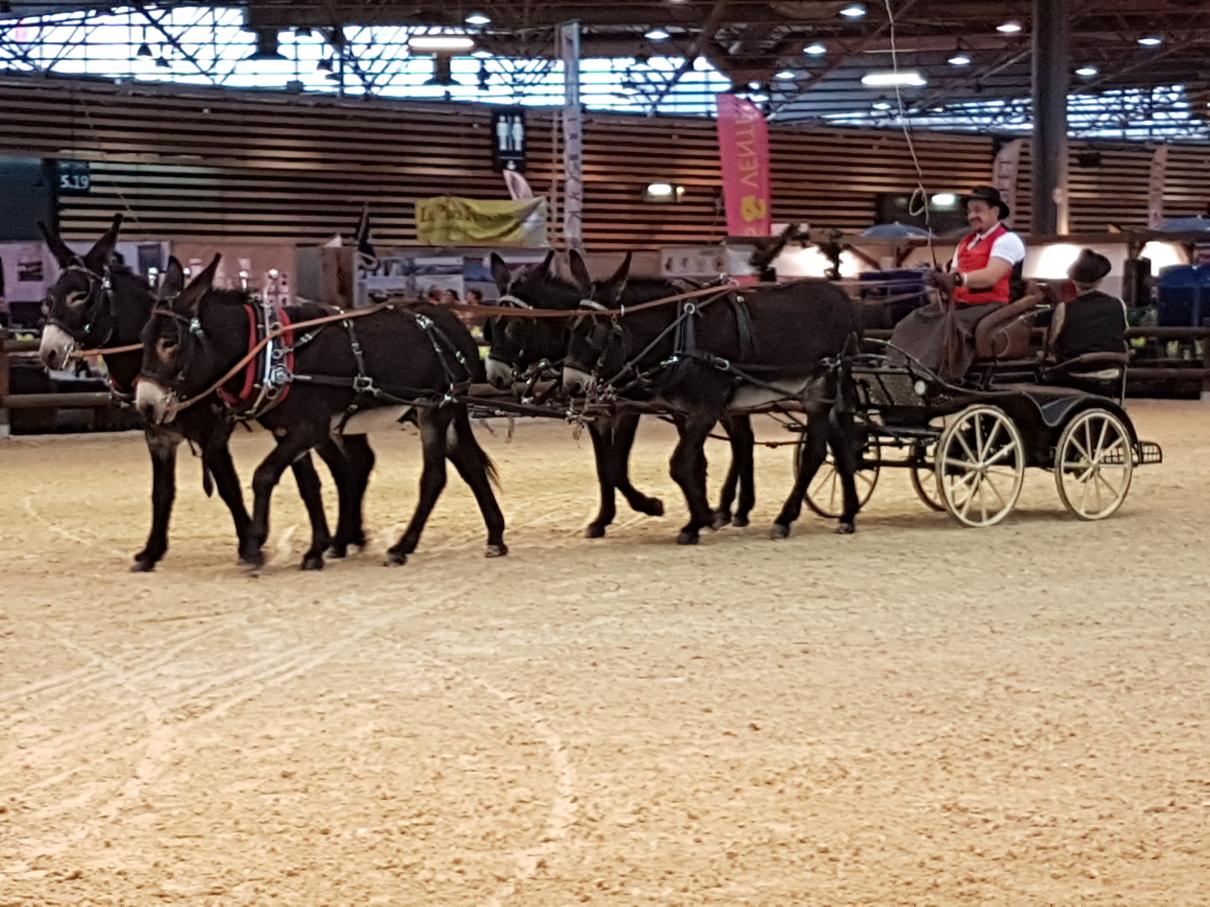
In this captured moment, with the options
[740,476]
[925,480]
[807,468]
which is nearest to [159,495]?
[740,476]

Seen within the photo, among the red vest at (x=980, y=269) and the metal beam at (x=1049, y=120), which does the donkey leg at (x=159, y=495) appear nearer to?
the red vest at (x=980, y=269)

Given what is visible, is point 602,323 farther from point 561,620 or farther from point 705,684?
point 705,684

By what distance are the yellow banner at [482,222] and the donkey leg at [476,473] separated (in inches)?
547

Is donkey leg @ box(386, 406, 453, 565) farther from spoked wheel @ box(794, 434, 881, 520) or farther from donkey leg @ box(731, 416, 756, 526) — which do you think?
spoked wheel @ box(794, 434, 881, 520)

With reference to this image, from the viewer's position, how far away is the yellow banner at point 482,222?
23.8 m

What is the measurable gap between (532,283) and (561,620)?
2.87 metres

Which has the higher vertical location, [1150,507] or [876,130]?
[876,130]

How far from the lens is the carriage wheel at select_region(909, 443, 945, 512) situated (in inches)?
412

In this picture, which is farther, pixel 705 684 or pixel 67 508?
pixel 67 508

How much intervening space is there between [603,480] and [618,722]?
15.2 ft

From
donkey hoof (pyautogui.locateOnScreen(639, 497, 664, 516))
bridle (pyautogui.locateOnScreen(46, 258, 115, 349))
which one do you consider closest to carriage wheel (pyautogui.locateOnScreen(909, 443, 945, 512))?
donkey hoof (pyautogui.locateOnScreen(639, 497, 664, 516))

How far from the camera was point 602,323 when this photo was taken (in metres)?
9.66

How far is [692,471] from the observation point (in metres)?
9.85

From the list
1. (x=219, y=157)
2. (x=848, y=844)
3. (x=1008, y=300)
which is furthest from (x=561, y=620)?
(x=219, y=157)
